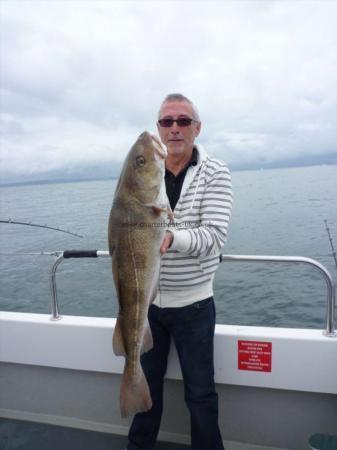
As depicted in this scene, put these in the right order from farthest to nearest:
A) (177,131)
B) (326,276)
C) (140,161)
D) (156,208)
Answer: (326,276), (177,131), (140,161), (156,208)

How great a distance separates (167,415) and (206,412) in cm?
90

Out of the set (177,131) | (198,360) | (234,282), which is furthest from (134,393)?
(234,282)

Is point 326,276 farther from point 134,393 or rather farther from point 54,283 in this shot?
point 54,283

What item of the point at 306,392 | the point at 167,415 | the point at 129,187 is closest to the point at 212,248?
the point at 129,187

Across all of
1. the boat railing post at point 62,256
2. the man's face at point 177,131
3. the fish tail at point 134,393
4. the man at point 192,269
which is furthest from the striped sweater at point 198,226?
the boat railing post at point 62,256

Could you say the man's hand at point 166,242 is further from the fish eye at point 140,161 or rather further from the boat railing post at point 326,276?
the boat railing post at point 326,276

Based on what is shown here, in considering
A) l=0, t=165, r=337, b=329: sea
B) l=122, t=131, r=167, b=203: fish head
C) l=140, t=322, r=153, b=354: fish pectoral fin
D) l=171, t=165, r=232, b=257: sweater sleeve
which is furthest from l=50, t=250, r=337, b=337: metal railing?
l=0, t=165, r=337, b=329: sea

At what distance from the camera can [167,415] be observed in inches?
132

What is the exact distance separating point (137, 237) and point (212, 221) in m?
0.53

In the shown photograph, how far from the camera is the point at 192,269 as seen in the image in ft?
8.43

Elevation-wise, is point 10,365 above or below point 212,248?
below

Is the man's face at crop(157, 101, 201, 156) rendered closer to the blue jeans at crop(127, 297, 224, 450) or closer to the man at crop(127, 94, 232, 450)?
the man at crop(127, 94, 232, 450)

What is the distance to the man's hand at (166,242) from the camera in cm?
214

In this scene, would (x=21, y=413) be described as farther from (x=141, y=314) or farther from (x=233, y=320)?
(x=233, y=320)
